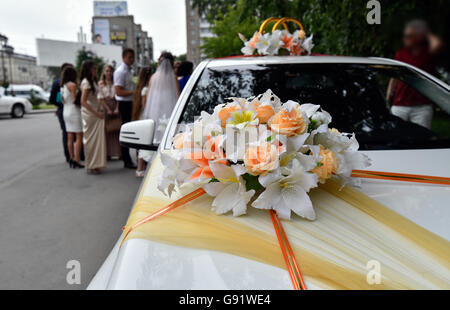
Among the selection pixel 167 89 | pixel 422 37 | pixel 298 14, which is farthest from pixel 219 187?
pixel 298 14

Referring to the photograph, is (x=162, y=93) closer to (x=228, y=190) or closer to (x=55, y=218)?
(x=55, y=218)

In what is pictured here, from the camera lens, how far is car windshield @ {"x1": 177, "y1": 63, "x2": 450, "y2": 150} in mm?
2154

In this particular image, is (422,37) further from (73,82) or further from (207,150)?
(73,82)

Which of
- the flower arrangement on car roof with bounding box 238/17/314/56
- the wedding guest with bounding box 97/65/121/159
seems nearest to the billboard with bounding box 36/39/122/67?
the wedding guest with bounding box 97/65/121/159

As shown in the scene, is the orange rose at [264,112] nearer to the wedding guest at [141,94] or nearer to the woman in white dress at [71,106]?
the wedding guest at [141,94]

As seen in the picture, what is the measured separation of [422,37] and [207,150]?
72 centimetres

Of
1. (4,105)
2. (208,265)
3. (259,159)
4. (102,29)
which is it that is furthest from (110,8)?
(208,265)

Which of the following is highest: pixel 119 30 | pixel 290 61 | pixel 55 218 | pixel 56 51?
pixel 119 30

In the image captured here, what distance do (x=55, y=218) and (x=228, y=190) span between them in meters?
3.46

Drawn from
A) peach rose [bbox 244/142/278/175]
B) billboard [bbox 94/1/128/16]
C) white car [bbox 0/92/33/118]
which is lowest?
white car [bbox 0/92/33/118]

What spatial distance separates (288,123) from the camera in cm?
133

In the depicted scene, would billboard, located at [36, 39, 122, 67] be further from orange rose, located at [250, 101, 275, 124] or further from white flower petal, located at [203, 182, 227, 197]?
white flower petal, located at [203, 182, 227, 197]

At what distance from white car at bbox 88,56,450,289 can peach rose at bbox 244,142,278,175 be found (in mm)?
200

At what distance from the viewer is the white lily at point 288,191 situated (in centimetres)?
121
